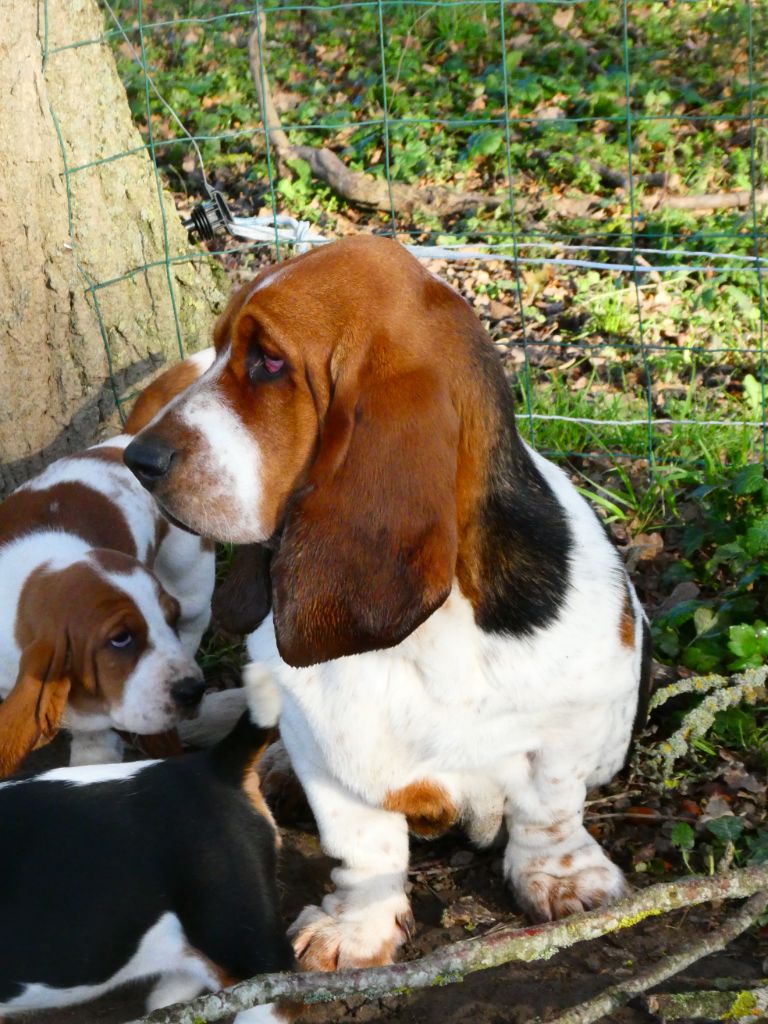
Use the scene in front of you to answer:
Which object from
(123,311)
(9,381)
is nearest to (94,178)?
(123,311)

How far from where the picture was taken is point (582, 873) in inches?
126

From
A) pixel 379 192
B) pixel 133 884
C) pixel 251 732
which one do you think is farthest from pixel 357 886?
pixel 379 192

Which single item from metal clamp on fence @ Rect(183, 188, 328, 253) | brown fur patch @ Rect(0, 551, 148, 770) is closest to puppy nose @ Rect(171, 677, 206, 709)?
brown fur patch @ Rect(0, 551, 148, 770)

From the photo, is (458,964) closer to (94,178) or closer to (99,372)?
(99,372)

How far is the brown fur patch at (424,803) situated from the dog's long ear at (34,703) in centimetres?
113

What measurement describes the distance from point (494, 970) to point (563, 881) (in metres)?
0.31

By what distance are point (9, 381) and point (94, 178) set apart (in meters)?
0.90

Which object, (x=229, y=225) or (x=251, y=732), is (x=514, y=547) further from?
(x=229, y=225)

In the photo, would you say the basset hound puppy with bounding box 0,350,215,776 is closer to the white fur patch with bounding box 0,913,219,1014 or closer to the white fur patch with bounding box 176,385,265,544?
the white fur patch with bounding box 0,913,219,1014

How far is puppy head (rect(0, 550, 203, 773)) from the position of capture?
3.71 metres

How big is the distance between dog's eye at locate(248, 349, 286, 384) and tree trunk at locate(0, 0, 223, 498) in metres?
2.40

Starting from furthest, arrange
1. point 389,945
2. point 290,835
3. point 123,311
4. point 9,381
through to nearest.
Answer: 1. point 123,311
2. point 9,381
3. point 290,835
4. point 389,945

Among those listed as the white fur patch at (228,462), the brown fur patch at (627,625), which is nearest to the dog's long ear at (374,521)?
the white fur patch at (228,462)

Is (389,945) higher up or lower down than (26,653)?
lower down
